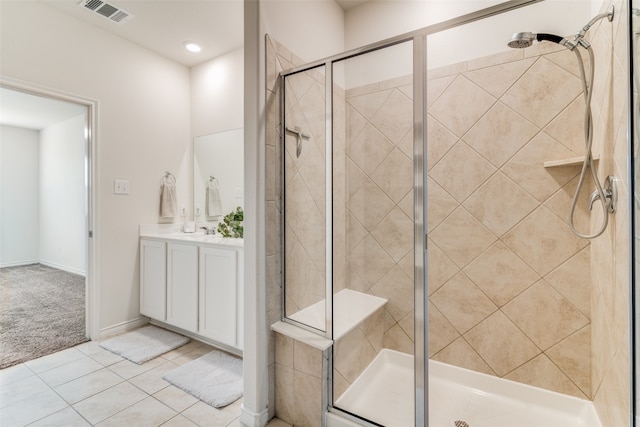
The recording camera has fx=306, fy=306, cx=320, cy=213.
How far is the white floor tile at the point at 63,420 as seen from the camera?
1.59m

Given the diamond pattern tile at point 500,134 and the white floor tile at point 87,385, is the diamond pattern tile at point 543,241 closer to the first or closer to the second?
the diamond pattern tile at point 500,134

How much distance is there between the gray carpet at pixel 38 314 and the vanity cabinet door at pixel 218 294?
3.80 ft

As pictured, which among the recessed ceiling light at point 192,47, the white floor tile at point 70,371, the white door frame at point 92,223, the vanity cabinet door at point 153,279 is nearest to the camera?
the white floor tile at point 70,371

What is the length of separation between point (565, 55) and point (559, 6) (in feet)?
0.96

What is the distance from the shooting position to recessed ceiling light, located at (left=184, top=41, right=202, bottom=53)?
287cm

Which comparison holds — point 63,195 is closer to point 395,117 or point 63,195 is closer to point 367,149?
point 367,149

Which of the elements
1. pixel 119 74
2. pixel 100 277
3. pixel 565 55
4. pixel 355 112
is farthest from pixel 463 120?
pixel 100 277

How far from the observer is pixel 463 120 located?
1.94 m

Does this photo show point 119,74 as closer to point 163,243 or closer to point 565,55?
point 163,243

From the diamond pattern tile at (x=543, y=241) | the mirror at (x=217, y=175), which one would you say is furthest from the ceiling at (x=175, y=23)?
the diamond pattern tile at (x=543, y=241)

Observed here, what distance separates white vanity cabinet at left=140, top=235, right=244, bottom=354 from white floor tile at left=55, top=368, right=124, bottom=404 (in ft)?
1.92

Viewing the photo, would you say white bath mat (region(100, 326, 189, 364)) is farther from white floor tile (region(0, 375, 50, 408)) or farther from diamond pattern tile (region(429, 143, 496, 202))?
diamond pattern tile (region(429, 143, 496, 202))

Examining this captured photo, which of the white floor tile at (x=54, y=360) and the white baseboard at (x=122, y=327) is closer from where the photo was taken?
the white floor tile at (x=54, y=360)

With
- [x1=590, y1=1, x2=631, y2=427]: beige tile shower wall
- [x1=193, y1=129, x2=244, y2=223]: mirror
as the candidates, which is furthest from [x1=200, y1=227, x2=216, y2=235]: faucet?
[x1=590, y1=1, x2=631, y2=427]: beige tile shower wall
